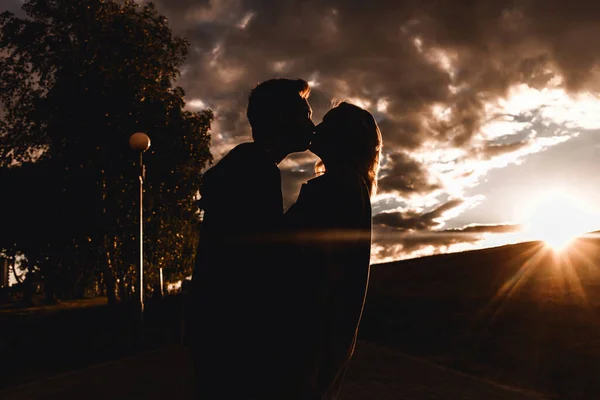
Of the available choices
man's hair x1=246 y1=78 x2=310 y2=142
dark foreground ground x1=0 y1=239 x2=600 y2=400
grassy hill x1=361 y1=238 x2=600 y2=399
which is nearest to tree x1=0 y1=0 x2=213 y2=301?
dark foreground ground x1=0 y1=239 x2=600 y2=400

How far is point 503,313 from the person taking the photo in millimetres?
10562

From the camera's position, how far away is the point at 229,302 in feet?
5.23

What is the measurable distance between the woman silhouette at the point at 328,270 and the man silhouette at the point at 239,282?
71mm

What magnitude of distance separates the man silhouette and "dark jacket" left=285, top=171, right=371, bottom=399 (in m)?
0.07

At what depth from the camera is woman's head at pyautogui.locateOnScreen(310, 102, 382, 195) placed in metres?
1.77

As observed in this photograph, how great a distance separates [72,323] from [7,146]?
6.74 meters

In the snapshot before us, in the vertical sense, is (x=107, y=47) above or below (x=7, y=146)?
above

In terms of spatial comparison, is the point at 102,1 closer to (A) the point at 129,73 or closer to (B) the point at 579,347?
(A) the point at 129,73

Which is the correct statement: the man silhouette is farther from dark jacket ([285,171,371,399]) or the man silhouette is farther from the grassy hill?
the grassy hill

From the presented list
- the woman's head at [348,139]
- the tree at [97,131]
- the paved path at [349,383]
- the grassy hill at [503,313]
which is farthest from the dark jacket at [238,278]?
the tree at [97,131]

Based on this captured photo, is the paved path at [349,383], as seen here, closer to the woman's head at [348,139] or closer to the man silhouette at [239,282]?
the man silhouette at [239,282]

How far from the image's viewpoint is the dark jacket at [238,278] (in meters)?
1.54

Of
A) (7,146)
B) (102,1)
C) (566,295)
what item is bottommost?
(566,295)

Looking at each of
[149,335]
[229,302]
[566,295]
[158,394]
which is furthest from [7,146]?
[229,302]
